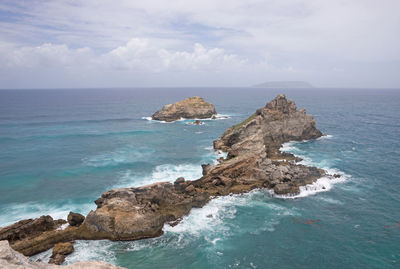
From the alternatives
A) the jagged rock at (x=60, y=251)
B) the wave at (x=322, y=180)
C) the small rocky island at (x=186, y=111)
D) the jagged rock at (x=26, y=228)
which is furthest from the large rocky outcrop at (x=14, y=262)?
the small rocky island at (x=186, y=111)

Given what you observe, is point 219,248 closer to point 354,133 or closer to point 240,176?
point 240,176

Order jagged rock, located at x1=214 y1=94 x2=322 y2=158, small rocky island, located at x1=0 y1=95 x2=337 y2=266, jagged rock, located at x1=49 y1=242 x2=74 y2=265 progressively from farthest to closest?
jagged rock, located at x1=214 y1=94 x2=322 y2=158
small rocky island, located at x1=0 y1=95 x2=337 y2=266
jagged rock, located at x1=49 y1=242 x2=74 y2=265

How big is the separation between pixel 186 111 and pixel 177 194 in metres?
91.3

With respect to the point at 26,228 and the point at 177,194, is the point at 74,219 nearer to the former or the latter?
the point at 26,228

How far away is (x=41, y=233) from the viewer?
111ft

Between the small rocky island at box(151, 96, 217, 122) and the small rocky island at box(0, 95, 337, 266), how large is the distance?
5906cm

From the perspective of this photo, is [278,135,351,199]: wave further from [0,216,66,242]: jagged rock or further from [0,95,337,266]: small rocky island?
[0,216,66,242]: jagged rock

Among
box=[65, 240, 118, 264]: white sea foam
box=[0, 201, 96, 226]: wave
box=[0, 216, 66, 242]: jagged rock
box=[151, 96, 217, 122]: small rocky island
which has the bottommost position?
box=[65, 240, 118, 264]: white sea foam

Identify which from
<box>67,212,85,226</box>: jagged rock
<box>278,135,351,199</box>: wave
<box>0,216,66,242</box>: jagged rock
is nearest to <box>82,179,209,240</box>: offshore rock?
<box>67,212,85,226</box>: jagged rock

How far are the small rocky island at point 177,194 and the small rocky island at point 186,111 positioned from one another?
5906 centimetres

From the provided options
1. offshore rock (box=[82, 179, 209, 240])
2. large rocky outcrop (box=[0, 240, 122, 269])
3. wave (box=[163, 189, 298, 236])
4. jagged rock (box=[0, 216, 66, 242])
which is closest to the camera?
large rocky outcrop (box=[0, 240, 122, 269])

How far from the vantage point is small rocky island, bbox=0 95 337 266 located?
33.9m

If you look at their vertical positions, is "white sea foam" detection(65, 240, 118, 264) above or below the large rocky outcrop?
below

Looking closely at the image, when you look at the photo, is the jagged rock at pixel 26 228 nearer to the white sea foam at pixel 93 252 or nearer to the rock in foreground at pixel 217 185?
the rock in foreground at pixel 217 185
